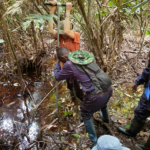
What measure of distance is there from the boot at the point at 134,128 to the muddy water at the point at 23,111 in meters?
1.33

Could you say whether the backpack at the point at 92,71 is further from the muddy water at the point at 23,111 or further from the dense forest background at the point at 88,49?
the muddy water at the point at 23,111

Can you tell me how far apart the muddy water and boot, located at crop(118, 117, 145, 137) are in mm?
1328

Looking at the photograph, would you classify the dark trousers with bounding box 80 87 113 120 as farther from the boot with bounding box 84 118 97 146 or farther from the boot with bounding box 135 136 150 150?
the boot with bounding box 135 136 150 150

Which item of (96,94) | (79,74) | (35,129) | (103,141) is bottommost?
(35,129)

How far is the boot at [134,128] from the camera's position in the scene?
87.7 inches

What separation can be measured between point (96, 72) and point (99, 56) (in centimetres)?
140

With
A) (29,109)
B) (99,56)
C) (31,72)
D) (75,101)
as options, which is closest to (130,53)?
(99,56)

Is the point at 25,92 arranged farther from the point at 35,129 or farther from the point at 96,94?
the point at 96,94

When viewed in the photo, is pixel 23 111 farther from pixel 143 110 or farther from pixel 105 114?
pixel 143 110

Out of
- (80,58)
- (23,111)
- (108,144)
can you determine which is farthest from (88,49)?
(108,144)

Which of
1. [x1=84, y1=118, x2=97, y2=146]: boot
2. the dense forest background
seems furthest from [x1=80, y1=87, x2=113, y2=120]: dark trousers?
the dense forest background

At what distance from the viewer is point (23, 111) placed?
3.14m

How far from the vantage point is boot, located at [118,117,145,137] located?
7.31 feet

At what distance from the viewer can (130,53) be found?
527cm
